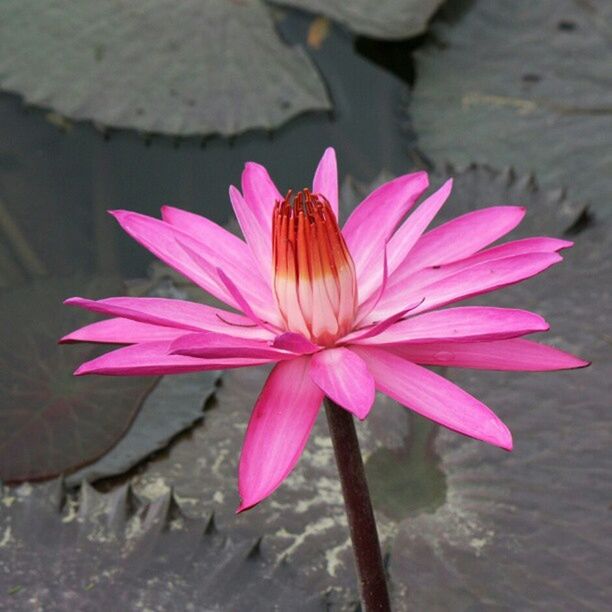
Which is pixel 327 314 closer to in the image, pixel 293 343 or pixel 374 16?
pixel 293 343

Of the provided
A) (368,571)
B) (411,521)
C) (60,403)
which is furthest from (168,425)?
(368,571)

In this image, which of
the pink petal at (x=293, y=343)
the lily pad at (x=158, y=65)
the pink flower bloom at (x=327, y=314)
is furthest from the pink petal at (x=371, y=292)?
the lily pad at (x=158, y=65)

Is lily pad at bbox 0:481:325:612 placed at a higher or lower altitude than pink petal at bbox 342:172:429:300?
lower

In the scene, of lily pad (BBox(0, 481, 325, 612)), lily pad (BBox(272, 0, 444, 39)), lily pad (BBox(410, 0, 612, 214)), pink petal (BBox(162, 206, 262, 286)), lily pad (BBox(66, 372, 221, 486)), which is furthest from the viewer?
lily pad (BBox(272, 0, 444, 39))

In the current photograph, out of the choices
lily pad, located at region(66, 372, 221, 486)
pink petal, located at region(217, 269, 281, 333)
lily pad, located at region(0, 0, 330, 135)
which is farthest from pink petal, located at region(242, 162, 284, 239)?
lily pad, located at region(0, 0, 330, 135)

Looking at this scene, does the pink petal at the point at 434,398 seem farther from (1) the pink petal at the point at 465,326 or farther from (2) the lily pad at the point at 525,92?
(2) the lily pad at the point at 525,92

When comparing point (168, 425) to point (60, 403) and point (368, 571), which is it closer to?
point (60, 403)

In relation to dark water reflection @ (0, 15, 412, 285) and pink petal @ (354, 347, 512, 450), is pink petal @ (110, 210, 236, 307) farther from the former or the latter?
dark water reflection @ (0, 15, 412, 285)
